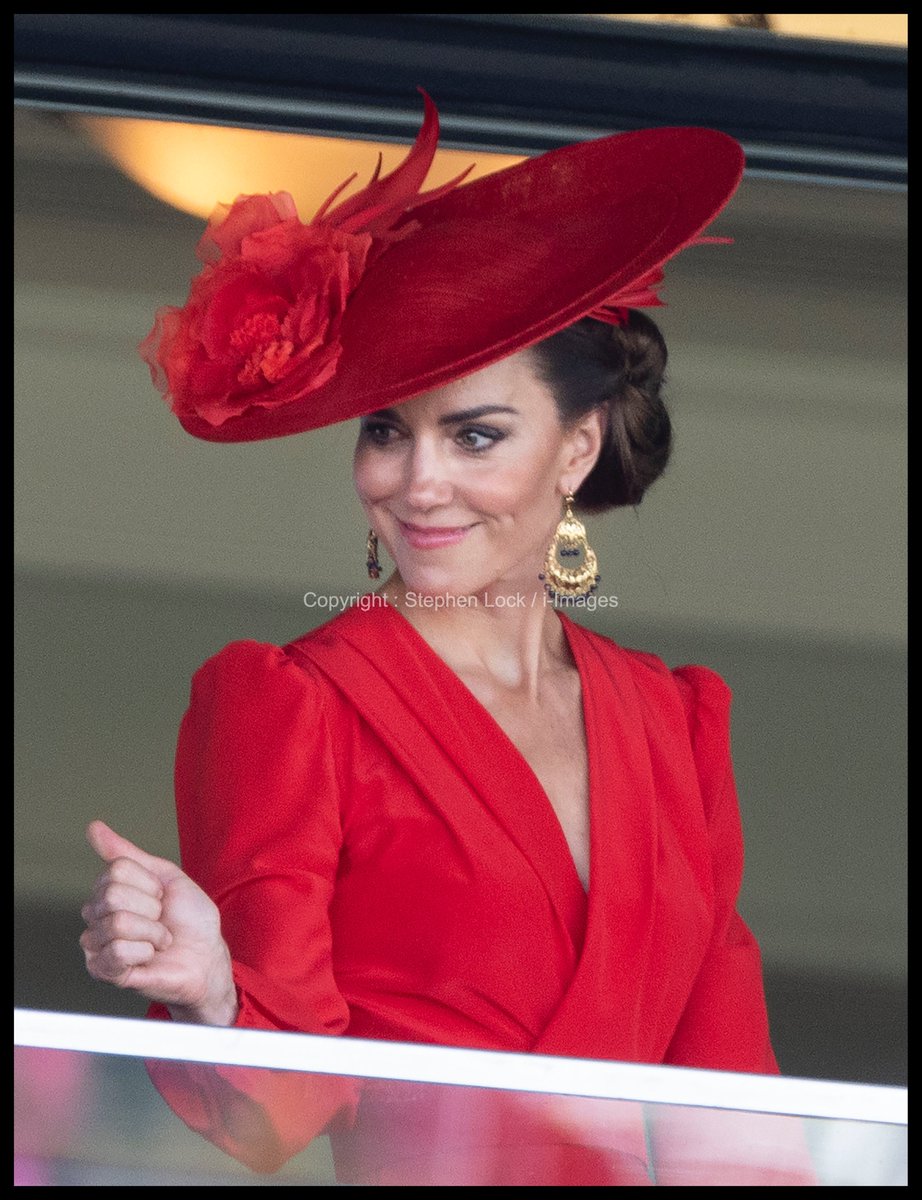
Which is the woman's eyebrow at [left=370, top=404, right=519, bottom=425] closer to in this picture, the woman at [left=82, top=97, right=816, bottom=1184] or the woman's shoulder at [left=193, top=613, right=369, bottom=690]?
the woman at [left=82, top=97, right=816, bottom=1184]

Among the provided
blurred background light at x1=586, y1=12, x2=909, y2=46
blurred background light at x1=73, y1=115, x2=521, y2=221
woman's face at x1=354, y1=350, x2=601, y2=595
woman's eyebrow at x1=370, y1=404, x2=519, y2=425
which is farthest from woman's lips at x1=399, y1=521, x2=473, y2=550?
blurred background light at x1=586, y1=12, x2=909, y2=46

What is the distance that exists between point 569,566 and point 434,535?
147 millimetres

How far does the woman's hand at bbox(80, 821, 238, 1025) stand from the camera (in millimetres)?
1474

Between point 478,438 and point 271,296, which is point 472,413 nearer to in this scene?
point 478,438

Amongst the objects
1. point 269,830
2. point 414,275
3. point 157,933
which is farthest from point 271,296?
point 157,933

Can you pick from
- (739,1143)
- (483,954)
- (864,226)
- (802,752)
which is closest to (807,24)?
(864,226)

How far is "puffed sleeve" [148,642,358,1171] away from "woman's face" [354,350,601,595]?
0.60 feet

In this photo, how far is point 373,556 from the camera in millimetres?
1686

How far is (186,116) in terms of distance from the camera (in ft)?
5.61

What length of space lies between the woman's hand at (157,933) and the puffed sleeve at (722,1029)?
0.46 meters

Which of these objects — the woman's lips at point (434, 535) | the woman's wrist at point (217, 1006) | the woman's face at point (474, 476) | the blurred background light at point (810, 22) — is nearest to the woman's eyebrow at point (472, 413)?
the woman's face at point (474, 476)

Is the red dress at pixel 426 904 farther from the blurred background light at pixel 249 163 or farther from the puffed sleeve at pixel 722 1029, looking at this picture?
the blurred background light at pixel 249 163

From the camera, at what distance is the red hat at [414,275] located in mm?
1633

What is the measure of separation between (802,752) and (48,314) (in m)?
0.92
